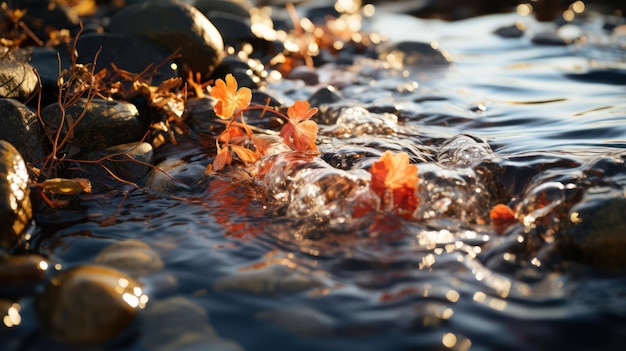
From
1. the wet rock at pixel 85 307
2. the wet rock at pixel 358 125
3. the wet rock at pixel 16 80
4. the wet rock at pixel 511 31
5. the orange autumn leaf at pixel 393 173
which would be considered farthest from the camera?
the wet rock at pixel 511 31

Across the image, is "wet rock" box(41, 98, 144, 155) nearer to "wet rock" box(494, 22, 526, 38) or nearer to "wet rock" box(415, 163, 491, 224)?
"wet rock" box(415, 163, 491, 224)

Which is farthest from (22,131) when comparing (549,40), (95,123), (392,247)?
(549,40)

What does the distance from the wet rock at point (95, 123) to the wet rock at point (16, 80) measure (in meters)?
0.24

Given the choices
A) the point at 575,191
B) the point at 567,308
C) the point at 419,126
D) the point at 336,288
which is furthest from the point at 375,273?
the point at 419,126

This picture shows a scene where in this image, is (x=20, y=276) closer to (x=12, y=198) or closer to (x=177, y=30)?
(x=12, y=198)

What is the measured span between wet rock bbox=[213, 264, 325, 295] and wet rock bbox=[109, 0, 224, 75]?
9.78 ft

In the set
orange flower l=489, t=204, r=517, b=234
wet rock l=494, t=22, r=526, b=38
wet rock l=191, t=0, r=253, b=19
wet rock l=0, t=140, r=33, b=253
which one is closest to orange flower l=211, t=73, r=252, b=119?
wet rock l=0, t=140, r=33, b=253

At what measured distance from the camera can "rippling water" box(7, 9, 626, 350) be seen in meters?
2.08

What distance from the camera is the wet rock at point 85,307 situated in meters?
2.03

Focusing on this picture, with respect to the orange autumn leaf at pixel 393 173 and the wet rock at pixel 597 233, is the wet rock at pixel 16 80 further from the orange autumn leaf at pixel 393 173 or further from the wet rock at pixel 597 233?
the wet rock at pixel 597 233

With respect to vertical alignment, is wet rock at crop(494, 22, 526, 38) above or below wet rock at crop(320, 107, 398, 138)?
above

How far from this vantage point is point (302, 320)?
214 cm

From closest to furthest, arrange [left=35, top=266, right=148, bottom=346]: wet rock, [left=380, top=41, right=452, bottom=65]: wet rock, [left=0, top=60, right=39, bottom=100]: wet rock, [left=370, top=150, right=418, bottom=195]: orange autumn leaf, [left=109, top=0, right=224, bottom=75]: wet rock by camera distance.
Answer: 1. [left=35, top=266, right=148, bottom=346]: wet rock
2. [left=370, top=150, right=418, bottom=195]: orange autumn leaf
3. [left=0, top=60, right=39, bottom=100]: wet rock
4. [left=109, top=0, right=224, bottom=75]: wet rock
5. [left=380, top=41, right=452, bottom=65]: wet rock

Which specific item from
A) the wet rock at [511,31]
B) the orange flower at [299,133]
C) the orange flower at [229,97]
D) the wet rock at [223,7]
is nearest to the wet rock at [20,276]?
the orange flower at [229,97]
